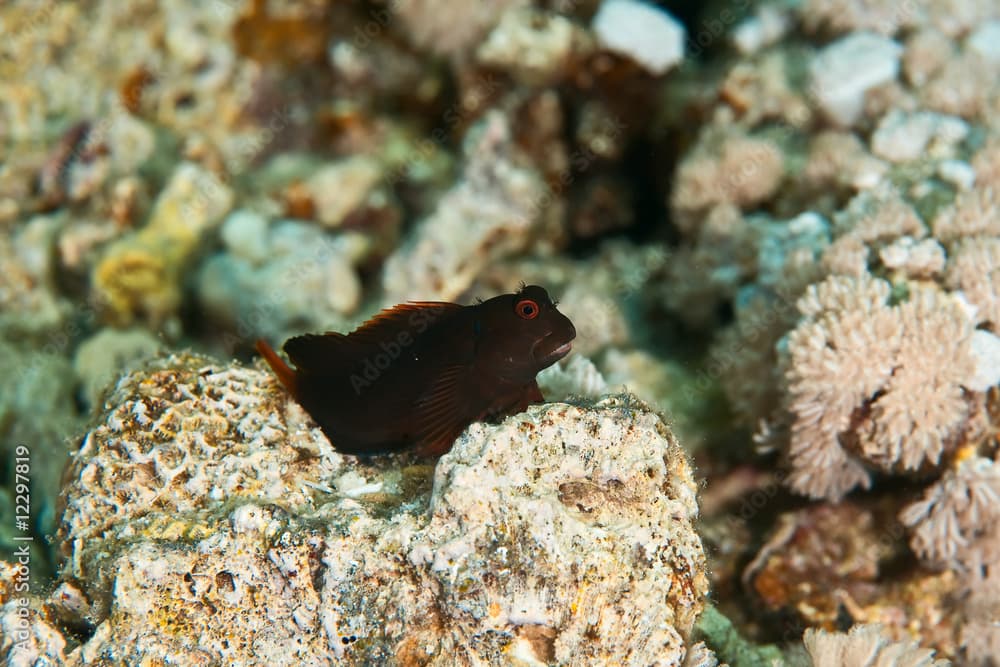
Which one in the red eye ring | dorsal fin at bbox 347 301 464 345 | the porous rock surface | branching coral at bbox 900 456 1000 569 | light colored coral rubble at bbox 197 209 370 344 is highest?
the red eye ring

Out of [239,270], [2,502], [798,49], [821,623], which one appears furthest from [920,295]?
[2,502]

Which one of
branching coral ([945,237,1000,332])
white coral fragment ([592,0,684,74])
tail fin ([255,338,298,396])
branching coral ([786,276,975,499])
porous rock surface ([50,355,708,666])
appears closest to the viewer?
porous rock surface ([50,355,708,666])

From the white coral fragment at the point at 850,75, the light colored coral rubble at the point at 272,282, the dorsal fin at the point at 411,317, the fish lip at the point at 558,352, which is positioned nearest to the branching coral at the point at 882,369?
the fish lip at the point at 558,352

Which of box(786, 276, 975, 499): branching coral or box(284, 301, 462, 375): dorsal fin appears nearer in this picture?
box(284, 301, 462, 375): dorsal fin

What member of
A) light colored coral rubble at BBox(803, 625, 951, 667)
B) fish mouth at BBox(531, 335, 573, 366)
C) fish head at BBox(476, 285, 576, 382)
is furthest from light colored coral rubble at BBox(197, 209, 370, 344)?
light colored coral rubble at BBox(803, 625, 951, 667)

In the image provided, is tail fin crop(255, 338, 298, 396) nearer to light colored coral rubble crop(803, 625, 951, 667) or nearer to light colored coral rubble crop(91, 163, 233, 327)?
light colored coral rubble crop(803, 625, 951, 667)

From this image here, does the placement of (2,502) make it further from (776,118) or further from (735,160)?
(776,118)

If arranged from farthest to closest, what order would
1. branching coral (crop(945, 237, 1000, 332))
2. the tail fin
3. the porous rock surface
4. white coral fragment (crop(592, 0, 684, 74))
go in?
white coral fragment (crop(592, 0, 684, 74)) < branching coral (crop(945, 237, 1000, 332)) < the tail fin < the porous rock surface

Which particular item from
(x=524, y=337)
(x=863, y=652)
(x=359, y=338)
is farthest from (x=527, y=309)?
(x=863, y=652)

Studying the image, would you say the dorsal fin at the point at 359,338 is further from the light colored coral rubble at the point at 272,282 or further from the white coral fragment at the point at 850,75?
the white coral fragment at the point at 850,75
